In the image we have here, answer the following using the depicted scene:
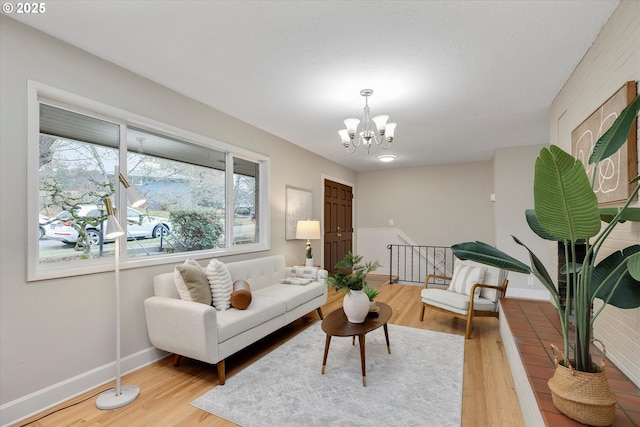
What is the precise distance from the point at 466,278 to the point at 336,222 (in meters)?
3.02

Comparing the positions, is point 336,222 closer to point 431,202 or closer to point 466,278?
point 431,202

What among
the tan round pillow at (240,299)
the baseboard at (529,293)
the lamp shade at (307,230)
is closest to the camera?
the tan round pillow at (240,299)

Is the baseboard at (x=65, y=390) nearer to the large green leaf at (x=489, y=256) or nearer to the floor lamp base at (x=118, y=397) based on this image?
the floor lamp base at (x=118, y=397)

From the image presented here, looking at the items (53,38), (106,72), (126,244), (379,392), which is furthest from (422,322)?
(53,38)

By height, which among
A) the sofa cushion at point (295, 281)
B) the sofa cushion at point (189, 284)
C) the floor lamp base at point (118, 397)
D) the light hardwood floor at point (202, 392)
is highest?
the sofa cushion at point (189, 284)

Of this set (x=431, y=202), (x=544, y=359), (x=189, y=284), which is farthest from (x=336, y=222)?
(x=544, y=359)

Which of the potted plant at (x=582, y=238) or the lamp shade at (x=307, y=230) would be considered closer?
the potted plant at (x=582, y=238)

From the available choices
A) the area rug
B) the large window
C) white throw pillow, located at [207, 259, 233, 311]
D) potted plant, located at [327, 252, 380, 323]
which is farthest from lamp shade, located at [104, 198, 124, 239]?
potted plant, located at [327, 252, 380, 323]

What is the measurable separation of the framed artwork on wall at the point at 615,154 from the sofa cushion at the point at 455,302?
173 centimetres

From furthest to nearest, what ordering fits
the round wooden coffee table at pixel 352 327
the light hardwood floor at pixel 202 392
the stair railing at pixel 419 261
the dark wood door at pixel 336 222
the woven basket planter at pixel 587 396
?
1. the stair railing at pixel 419 261
2. the dark wood door at pixel 336 222
3. the round wooden coffee table at pixel 352 327
4. the light hardwood floor at pixel 202 392
5. the woven basket planter at pixel 587 396

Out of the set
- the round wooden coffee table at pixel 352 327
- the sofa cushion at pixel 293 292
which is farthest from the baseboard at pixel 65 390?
the round wooden coffee table at pixel 352 327

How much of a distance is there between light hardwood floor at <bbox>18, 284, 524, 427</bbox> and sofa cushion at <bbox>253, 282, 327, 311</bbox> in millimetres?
377

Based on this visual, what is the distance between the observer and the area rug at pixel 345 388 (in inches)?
74.1

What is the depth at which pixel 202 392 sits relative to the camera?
2164 millimetres
